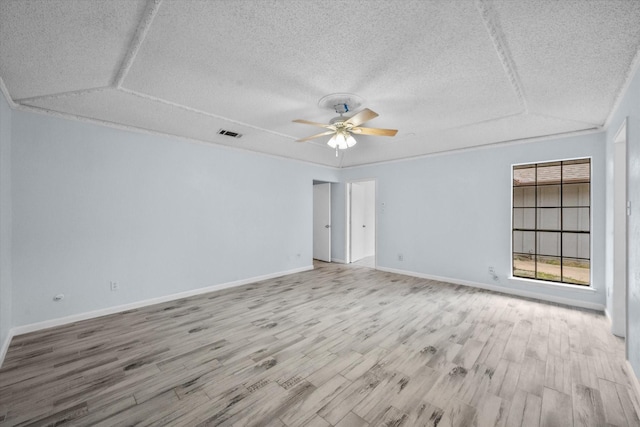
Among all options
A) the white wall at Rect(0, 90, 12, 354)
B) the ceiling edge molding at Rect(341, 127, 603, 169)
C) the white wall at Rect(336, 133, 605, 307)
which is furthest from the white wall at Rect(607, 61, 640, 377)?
the white wall at Rect(0, 90, 12, 354)

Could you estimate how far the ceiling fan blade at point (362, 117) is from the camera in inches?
101

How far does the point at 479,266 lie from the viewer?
4.66 meters

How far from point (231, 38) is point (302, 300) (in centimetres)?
341

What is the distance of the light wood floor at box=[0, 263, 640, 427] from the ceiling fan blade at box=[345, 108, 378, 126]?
7.76 ft

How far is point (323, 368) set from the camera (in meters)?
2.28

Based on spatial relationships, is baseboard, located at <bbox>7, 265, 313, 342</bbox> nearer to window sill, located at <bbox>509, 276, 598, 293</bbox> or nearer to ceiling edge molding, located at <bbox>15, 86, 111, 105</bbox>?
ceiling edge molding, located at <bbox>15, 86, 111, 105</bbox>

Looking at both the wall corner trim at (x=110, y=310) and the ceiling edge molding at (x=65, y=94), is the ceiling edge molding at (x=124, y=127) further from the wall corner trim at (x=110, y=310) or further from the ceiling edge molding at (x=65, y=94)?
the wall corner trim at (x=110, y=310)

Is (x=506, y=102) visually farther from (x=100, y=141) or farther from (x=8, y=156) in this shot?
(x=8, y=156)

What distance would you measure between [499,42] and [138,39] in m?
2.76

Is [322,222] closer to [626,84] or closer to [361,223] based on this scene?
[361,223]

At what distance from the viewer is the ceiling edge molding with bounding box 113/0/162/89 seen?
1680 millimetres

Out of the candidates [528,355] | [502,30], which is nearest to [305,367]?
[528,355]

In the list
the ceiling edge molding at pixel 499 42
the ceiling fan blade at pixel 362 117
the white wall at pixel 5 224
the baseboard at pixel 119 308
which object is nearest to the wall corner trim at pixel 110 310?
the baseboard at pixel 119 308

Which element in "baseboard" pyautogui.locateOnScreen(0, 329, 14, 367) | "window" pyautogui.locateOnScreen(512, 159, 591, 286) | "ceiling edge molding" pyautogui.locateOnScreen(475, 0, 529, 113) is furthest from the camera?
"window" pyautogui.locateOnScreen(512, 159, 591, 286)
